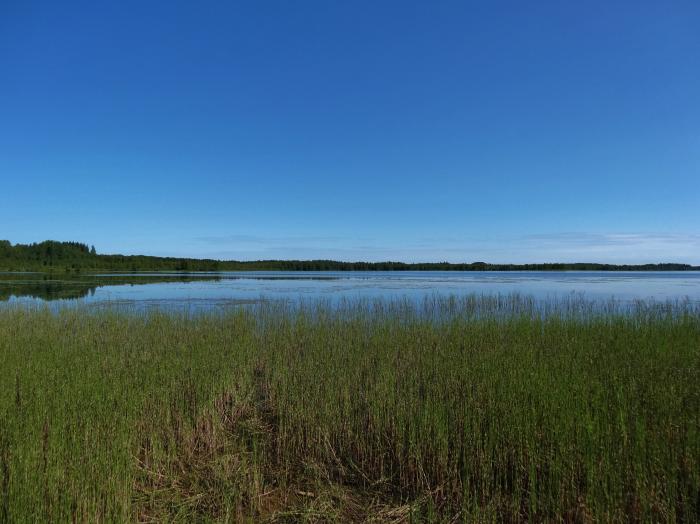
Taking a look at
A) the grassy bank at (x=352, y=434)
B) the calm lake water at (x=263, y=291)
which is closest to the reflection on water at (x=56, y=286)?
the calm lake water at (x=263, y=291)

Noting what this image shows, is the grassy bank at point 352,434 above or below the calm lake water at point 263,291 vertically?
below

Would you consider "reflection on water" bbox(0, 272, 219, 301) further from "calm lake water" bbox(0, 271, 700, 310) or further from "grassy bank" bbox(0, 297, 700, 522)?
"grassy bank" bbox(0, 297, 700, 522)

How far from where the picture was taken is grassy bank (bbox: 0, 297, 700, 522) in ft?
11.6

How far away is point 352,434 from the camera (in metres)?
4.95

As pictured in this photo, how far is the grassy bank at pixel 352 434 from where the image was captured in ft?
11.6

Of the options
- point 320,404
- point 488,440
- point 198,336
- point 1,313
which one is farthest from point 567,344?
point 1,313

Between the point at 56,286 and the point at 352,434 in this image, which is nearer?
the point at 352,434

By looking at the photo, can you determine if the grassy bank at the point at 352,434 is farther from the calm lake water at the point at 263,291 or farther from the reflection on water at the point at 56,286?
the reflection on water at the point at 56,286

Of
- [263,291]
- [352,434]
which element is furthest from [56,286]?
[352,434]

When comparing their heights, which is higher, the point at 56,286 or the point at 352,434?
the point at 56,286

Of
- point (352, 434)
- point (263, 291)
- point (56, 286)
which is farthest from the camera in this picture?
point (56, 286)

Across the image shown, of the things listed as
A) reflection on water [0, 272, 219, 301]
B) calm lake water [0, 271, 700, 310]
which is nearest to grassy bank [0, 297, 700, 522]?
calm lake water [0, 271, 700, 310]

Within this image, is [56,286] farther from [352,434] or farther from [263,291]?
[352,434]

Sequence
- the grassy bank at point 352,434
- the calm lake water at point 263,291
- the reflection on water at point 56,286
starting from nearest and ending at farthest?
1. the grassy bank at point 352,434
2. the calm lake water at point 263,291
3. the reflection on water at point 56,286
